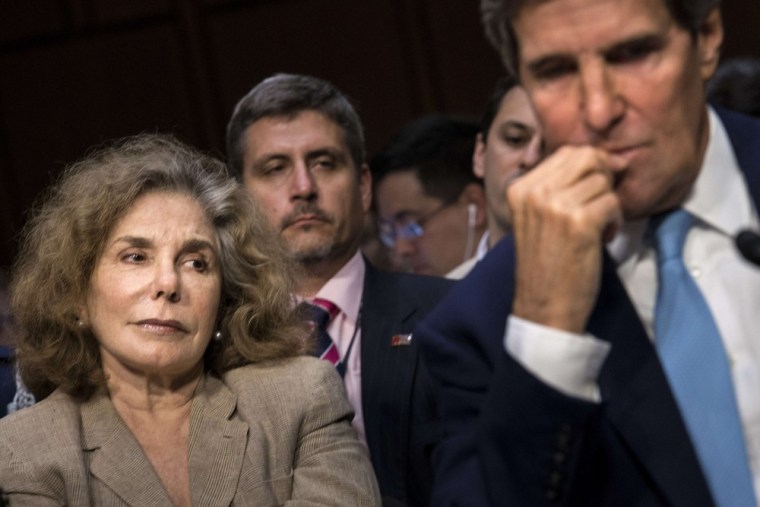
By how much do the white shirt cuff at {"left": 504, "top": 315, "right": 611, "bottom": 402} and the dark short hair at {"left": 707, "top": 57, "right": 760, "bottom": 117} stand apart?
1.48 meters

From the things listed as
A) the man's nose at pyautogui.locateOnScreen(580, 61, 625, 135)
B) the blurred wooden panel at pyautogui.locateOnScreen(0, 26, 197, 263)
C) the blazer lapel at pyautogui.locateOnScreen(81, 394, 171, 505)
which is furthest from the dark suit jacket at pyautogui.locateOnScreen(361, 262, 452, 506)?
the blurred wooden panel at pyautogui.locateOnScreen(0, 26, 197, 263)

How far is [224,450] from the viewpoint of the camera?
2.33 metres

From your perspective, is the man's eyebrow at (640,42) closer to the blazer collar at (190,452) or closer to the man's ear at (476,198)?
the blazer collar at (190,452)

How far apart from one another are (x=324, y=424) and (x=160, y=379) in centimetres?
34

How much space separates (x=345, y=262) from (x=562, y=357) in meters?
1.88

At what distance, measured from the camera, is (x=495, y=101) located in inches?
137

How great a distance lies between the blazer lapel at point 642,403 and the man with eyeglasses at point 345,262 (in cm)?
123

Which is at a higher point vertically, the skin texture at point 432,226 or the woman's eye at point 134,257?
the woman's eye at point 134,257

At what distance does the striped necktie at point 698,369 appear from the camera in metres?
1.35

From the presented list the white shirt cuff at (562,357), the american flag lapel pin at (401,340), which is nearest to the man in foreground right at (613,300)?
the white shirt cuff at (562,357)

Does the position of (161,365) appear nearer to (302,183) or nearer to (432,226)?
(302,183)

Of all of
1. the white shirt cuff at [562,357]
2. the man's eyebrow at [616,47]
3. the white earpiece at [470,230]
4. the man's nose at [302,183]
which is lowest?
the white earpiece at [470,230]

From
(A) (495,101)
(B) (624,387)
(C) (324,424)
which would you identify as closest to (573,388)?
(B) (624,387)

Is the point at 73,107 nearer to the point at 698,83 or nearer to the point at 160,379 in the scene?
the point at 160,379
